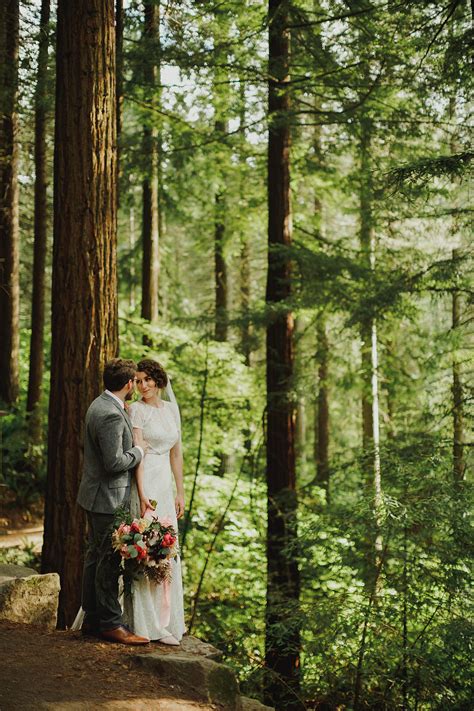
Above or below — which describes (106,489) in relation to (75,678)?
above

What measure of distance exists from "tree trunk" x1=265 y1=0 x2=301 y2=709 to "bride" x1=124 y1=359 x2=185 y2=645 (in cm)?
370

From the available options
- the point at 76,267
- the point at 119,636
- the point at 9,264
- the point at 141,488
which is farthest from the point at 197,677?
the point at 9,264

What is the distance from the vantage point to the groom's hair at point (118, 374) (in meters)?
5.28

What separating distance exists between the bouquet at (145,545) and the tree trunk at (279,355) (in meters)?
4.04

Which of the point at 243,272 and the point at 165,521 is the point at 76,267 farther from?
the point at 243,272

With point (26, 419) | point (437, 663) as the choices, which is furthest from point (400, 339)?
point (437, 663)

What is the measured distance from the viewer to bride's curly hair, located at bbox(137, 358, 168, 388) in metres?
5.71

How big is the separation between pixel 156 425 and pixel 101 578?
1.23 m

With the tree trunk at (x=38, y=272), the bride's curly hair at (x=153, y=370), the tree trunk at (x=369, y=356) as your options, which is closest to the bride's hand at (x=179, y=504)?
the bride's curly hair at (x=153, y=370)

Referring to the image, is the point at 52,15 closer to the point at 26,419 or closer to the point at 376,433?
the point at 26,419

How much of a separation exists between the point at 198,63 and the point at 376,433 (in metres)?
7.32

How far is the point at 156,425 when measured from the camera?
18.7 feet

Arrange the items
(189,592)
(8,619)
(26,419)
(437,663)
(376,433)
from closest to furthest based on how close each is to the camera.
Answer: (8,619)
(437,663)
(189,592)
(376,433)
(26,419)

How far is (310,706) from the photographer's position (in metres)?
9.19
